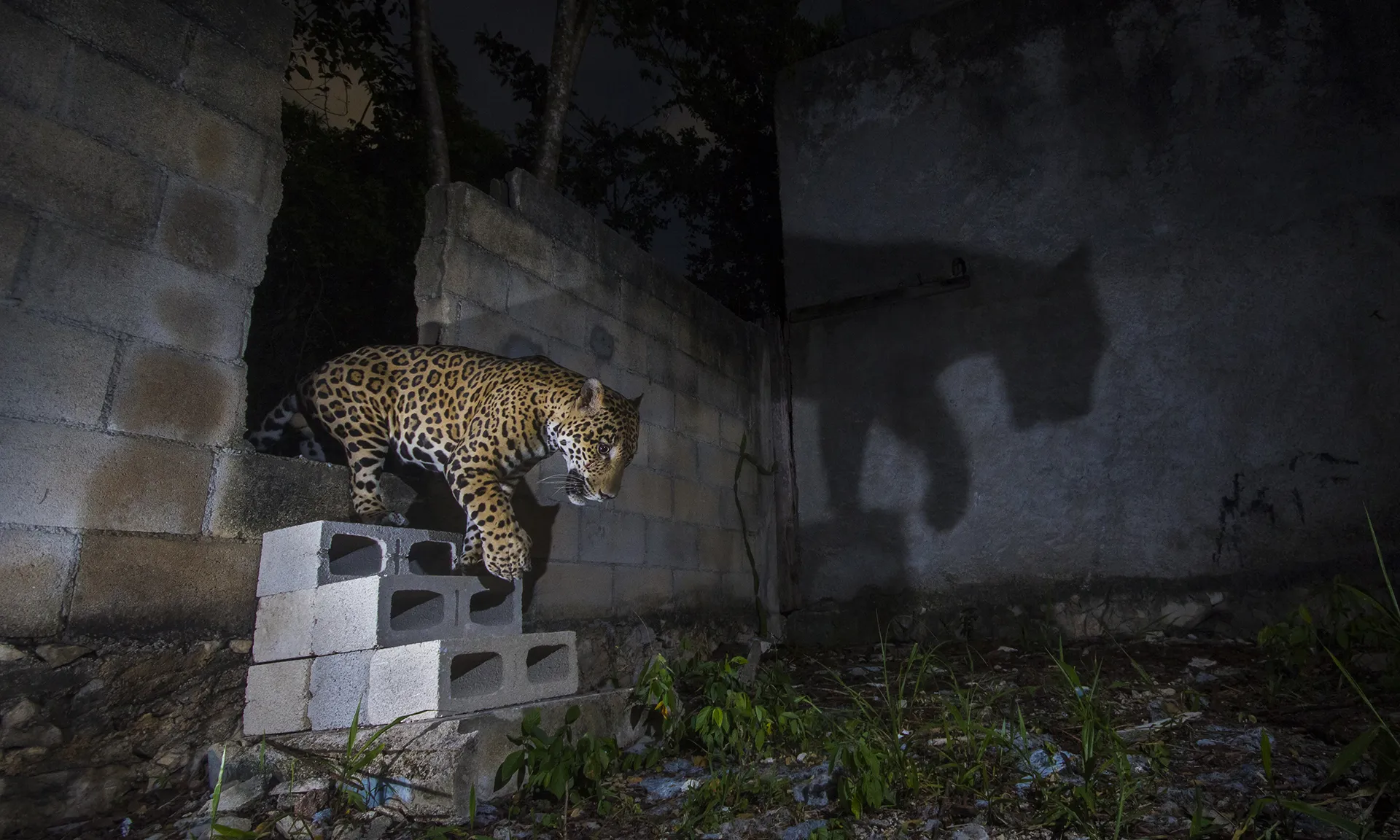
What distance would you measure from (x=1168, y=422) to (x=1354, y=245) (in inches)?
57.3

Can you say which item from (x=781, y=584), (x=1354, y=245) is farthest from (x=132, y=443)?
(x=1354, y=245)

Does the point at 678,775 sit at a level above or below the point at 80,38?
below

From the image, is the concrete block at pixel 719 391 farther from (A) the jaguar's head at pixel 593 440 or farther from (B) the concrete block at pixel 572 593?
(A) the jaguar's head at pixel 593 440

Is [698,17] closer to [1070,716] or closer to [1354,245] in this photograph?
[1354,245]

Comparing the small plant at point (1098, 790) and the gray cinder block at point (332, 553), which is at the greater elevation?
the gray cinder block at point (332, 553)

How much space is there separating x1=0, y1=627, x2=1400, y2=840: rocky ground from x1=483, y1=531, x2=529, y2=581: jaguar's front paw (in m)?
0.83

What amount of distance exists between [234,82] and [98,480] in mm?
1549

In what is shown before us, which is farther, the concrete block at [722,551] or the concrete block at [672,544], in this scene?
the concrete block at [722,551]

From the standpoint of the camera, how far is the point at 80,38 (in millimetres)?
2664

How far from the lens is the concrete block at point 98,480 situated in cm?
241

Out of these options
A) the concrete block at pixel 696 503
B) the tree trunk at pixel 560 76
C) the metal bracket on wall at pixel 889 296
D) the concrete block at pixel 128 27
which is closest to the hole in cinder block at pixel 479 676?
the concrete block at pixel 128 27

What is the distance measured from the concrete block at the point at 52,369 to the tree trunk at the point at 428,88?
5.64m

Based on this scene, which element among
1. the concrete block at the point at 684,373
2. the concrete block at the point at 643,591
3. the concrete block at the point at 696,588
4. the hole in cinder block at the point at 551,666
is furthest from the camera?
the concrete block at the point at 684,373

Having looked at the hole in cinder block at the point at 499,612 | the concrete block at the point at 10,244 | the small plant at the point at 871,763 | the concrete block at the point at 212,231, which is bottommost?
the small plant at the point at 871,763
